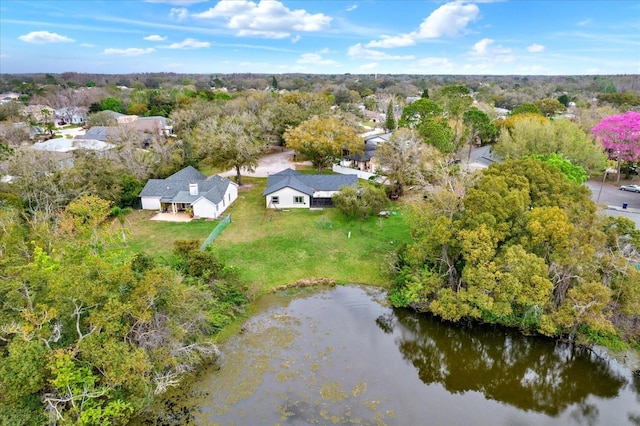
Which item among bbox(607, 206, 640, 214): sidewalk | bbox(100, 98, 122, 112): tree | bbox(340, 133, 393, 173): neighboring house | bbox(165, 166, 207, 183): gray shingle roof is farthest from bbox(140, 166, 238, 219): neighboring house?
bbox(100, 98, 122, 112): tree

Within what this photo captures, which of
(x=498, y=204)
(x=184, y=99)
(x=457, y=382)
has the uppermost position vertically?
(x=184, y=99)

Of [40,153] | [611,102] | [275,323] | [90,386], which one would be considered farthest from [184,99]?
[611,102]

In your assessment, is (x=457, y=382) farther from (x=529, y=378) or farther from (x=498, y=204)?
(x=498, y=204)

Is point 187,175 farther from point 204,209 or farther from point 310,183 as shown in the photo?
A: point 310,183

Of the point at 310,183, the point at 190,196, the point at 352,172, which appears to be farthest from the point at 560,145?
the point at 190,196

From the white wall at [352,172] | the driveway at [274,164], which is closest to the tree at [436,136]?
the white wall at [352,172]

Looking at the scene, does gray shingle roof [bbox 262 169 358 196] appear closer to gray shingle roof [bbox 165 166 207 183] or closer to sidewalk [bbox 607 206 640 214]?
gray shingle roof [bbox 165 166 207 183]

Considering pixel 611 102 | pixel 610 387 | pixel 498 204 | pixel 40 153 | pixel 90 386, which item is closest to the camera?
pixel 90 386
